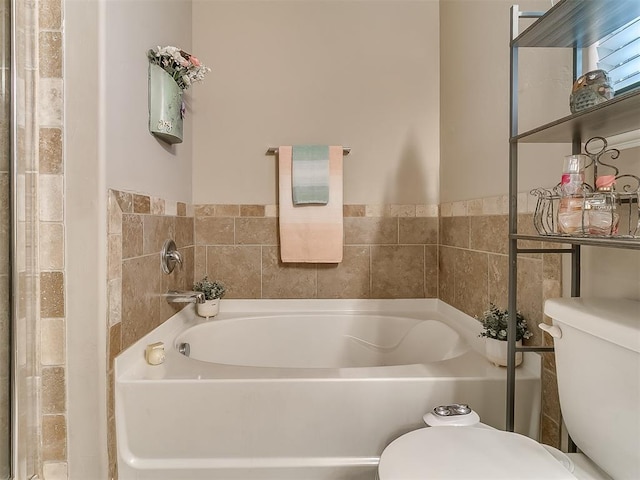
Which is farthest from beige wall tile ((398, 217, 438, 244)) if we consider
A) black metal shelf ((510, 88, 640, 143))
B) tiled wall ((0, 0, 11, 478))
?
tiled wall ((0, 0, 11, 478))

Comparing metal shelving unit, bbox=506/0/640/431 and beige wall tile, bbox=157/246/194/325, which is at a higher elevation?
metal shelving unit, bbox=506/0/640/431

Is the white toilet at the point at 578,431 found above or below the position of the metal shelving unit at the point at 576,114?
below

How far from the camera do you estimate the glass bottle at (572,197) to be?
0.92 m

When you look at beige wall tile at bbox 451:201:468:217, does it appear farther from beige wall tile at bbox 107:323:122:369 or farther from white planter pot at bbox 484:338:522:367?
beige wall tile at bbox 107:323:122:369

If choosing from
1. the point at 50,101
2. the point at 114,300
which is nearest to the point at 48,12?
the point at 50,101

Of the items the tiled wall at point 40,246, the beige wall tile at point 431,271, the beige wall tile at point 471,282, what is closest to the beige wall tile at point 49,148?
the tiled wall at point 40,246

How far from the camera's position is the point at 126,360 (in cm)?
132

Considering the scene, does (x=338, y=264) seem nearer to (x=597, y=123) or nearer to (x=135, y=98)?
(x=135, y=98)

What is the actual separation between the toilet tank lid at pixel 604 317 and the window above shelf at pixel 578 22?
68 centimetres

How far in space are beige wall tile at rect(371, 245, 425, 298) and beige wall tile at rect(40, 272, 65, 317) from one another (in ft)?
5.02

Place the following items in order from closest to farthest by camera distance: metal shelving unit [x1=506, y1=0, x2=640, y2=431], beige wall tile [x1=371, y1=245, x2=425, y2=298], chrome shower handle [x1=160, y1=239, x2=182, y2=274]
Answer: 1. metal shelving unit [x1=506, y1=0, x2=640, y2=431]
2. chrome shower handle [x1=160, y1=239, x2=182, y2=274]
3. beige wall tile [x1=371, y1=245, x2=425, y2=298]

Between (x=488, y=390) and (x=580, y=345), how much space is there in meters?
0.46

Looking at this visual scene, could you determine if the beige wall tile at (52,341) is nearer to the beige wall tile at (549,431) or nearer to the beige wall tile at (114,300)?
the beige wall tile at (114,300)

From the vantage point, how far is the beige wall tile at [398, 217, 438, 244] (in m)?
2.28
